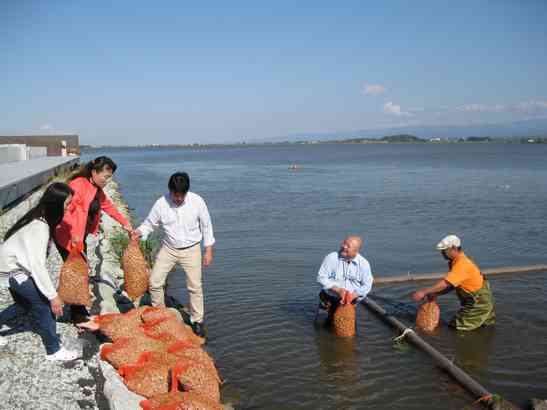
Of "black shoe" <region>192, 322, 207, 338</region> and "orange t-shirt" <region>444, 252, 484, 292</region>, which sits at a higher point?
"orange t-shirt" <region>444, 252, 484, 292</region>

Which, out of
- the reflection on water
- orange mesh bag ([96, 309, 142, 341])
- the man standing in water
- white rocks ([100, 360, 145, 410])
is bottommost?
the reflection on water

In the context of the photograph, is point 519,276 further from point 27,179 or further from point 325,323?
point 27,179

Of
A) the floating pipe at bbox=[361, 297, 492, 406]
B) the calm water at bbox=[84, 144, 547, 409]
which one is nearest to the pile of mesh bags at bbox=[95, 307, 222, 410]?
the calm water at bbox=[84, 144, 547, 409]

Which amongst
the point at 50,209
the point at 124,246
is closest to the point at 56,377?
the point at 50,209

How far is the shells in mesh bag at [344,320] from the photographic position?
6.78 meters

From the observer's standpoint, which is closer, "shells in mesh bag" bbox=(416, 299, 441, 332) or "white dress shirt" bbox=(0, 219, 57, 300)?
"white dress shirt" bbox=(0, 219, 57, 300)

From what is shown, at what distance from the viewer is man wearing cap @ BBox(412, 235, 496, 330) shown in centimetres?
667

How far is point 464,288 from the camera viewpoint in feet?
22.5

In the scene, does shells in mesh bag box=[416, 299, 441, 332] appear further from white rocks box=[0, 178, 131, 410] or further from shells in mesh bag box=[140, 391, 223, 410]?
white rocks box=[0, 178, 131, 410]

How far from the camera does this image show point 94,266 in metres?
8.62

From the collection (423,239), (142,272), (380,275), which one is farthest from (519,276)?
(142,272)

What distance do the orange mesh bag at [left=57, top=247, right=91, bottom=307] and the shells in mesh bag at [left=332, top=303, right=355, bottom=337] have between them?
10.8 ft

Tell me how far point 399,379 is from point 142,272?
134 inches

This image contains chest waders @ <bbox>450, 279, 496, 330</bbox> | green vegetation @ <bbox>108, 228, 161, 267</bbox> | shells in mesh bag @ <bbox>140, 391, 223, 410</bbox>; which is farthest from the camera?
green vegetation @ <bbox>108, 228, 161, 267</bbox>
